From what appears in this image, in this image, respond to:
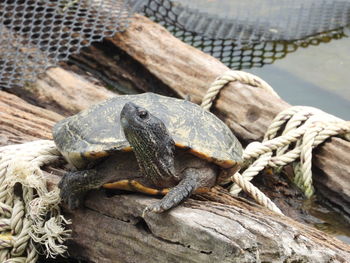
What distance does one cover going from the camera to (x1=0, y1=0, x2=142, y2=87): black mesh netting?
11.2 ft

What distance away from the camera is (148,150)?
1.86 metres

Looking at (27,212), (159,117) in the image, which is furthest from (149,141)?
(27,212)

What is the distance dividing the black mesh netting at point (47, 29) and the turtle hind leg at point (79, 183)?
4.75 ft

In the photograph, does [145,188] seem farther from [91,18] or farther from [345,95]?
[345,95]

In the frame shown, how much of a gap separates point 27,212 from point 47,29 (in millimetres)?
1829

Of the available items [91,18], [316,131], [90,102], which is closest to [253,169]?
[316,131]

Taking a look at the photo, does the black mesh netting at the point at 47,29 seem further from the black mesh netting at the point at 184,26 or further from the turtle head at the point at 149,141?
the turtle head at the point at 149,141

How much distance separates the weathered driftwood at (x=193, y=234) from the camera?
1730 millimetres

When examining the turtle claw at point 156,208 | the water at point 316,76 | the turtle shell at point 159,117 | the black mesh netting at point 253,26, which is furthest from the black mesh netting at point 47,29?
the turtle claw at point 156,208

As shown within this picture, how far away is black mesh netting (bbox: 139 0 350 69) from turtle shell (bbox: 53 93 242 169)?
6.53ft

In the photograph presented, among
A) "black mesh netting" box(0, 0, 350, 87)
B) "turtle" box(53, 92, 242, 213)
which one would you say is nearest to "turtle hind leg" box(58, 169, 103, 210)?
"turtle" box(53, 92, 242, 213)

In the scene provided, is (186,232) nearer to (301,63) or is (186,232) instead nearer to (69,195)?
(69,195)

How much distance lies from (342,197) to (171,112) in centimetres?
104

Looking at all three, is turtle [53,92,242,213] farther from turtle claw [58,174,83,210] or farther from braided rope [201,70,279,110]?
braided rope [201,70,279,110]
